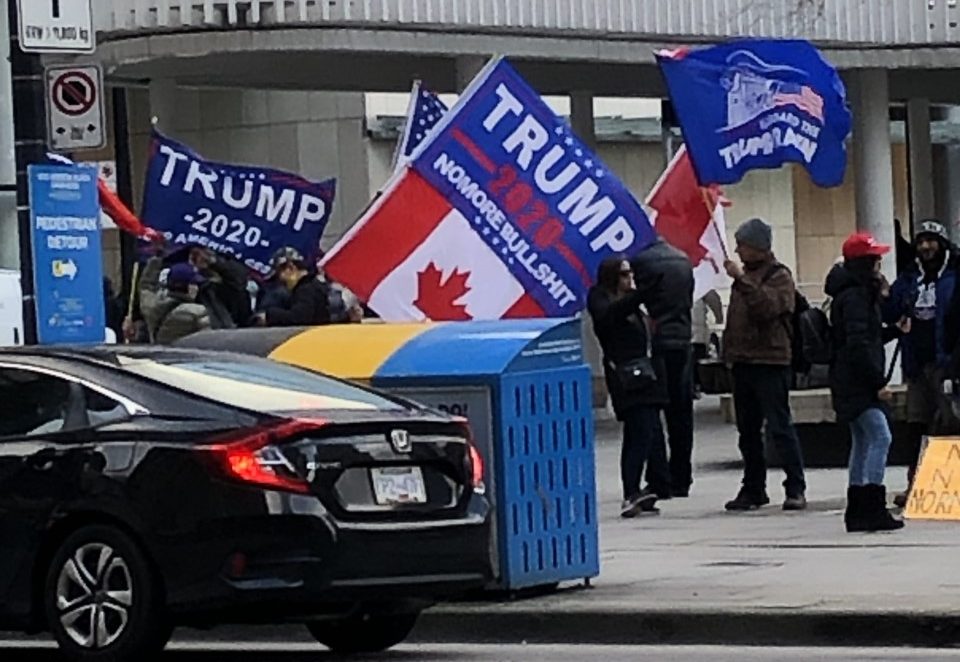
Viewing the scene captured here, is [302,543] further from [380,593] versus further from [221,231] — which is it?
[221,231]

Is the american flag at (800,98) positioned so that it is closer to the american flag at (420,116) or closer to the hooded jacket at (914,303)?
the hooded jacket at (914,303)

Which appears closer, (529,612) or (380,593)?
(380,593)

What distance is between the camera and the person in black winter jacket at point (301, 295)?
1961 centimetres

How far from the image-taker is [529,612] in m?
12.1

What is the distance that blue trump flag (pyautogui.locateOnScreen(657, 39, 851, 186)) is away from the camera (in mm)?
16500

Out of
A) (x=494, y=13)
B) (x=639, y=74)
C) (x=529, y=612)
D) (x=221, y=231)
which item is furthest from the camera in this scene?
(x=639, y=74)

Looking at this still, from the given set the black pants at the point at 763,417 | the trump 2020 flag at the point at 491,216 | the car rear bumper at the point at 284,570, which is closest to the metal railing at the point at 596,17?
the trump 2020 flag at the point at 491,216

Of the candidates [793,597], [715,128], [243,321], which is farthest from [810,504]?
[243,321]

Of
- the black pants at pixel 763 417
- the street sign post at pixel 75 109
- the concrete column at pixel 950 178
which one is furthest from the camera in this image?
the concrete column at pixel 950 178

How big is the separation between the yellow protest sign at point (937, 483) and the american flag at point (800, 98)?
2395mm

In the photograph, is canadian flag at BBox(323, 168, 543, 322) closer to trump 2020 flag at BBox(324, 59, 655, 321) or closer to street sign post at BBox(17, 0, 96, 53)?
trump 2020 flag at BBox(324, 59, 655, 321)

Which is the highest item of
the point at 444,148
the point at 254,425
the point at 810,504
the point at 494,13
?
the point at 494,13

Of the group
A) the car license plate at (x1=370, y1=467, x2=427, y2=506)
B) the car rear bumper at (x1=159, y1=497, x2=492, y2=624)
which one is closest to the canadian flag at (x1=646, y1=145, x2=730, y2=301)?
the car license plate at (x1=370, y1=467, x2=427, y2=506)

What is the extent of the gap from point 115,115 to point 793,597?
22.8 meters
